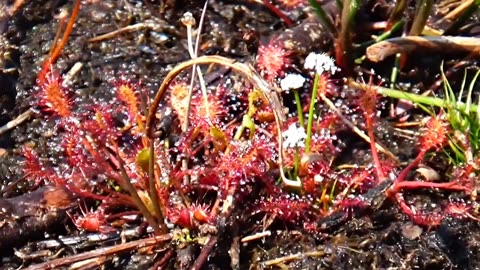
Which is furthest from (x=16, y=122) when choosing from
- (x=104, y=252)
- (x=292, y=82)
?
(x=292, y=82)

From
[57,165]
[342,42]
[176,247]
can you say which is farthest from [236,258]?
[342,42]

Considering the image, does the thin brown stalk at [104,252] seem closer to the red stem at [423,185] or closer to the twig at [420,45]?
the red stem at [423,185]

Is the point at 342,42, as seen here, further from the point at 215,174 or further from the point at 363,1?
the point at 215,174

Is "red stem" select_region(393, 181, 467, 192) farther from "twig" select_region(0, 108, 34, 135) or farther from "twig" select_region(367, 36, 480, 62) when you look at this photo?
"twig" select_region(0, 108, 34, 135)

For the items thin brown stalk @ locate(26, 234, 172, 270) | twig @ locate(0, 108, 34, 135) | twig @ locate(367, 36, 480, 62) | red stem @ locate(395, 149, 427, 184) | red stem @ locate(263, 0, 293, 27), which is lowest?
thin brown stalk @ locate(26, 234, 172, 270)

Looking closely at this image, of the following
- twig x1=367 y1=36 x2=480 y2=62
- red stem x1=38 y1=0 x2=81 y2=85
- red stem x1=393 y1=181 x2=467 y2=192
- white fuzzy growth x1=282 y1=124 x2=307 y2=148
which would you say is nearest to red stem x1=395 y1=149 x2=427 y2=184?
red stem x1=393 y1=181 x2=467 y2=192

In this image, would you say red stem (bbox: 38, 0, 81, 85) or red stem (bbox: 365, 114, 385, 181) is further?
red stem (bbox: 38, 0, 81, 85)

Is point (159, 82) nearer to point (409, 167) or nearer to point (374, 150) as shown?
point (374, 150)
